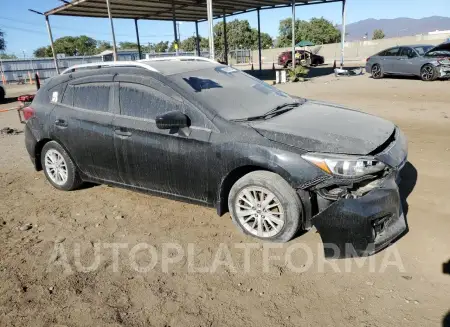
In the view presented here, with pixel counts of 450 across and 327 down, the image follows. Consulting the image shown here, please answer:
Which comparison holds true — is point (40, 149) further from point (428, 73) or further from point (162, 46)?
point (162, 46)

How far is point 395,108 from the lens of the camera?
370 inches

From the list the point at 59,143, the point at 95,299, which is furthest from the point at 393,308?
the point at 59,143

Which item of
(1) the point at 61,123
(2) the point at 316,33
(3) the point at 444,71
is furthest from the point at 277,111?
(2) the point at 316,33

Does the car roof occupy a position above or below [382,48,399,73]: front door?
above

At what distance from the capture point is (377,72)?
1745cm

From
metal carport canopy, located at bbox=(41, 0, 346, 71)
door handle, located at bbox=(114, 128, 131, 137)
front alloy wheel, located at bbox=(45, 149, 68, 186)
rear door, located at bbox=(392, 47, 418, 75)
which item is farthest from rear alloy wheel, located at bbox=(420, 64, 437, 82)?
front alloy wheel, located at bbox=(45, 149, 68, 186)

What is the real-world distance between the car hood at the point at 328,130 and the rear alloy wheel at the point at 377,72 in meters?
15.1

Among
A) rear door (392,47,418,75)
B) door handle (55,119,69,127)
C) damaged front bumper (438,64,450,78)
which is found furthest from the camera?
rear door (392,47,418,75)

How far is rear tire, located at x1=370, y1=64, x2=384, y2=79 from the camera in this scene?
17.3m

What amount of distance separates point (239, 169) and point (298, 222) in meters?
0.73

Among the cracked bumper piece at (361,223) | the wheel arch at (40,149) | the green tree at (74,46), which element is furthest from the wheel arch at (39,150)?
the green tree at (74,46)

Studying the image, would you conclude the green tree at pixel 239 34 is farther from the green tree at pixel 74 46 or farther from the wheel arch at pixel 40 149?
the wheel arch at pixel 40 149

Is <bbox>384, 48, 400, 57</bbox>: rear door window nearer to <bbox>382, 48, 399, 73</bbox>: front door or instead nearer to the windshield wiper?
<bbox>382, 48, 399, 73</bbox>: front door

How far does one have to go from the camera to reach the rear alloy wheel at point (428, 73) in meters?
14.8
